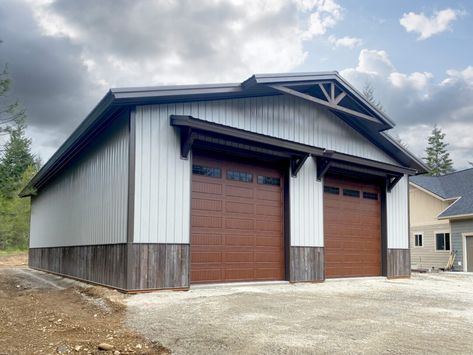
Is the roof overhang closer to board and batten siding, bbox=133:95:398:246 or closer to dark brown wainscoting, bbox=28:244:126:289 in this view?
board and batten siding, bbox=133:95:398:246

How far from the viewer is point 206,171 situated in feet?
34.3

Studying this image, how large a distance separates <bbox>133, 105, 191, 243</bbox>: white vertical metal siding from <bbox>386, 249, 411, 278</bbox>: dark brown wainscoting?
8.04m

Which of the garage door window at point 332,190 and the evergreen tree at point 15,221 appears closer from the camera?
the garage door window at point 332,190

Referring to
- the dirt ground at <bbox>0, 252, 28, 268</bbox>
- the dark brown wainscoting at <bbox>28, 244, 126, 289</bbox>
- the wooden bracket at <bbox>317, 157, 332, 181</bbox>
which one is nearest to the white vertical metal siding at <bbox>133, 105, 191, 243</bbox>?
the dark brown wainscoting at <bbox>28, 244, 126, 289</bbox>

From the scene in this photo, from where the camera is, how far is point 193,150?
10203 mm

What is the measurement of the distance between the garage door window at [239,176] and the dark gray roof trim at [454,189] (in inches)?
587

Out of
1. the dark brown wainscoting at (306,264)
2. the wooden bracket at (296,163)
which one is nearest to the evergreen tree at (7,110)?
the wooden bracket at (296,163)

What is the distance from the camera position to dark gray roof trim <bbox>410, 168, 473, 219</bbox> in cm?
2231

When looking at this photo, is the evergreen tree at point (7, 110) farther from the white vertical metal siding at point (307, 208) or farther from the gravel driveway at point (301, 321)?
the white vertical metal siding at point (307, 208)

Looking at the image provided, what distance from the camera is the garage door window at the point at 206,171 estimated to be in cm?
1026

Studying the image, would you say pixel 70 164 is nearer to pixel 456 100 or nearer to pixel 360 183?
pixel 360 183

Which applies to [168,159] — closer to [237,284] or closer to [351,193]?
[237,284]

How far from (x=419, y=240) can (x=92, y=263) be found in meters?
20.4

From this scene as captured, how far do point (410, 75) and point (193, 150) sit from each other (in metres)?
30.2
